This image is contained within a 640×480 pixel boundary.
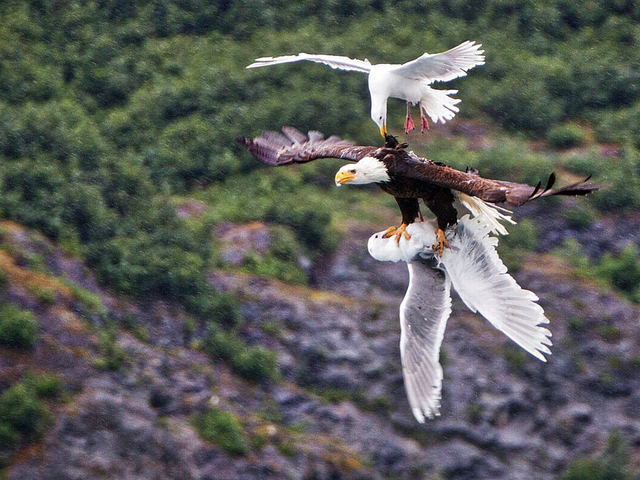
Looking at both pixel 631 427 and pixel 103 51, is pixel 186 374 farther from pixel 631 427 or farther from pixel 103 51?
pixel 103 51

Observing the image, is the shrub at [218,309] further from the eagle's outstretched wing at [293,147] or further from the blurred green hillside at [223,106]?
the eagle's outstretched wing at [293,147]

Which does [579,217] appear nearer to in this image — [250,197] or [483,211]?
[250,197]

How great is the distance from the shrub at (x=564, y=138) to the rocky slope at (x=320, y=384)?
3.88m

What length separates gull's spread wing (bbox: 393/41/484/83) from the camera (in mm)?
9422

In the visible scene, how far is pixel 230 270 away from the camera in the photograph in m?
17.3

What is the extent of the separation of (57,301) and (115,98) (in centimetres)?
637

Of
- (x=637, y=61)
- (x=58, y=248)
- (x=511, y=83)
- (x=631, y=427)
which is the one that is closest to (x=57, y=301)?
(x=58, y=248)

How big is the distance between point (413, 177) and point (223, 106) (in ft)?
40.9

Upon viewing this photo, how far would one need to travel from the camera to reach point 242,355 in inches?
634

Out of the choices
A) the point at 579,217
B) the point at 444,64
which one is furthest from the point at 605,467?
the point at 444,64

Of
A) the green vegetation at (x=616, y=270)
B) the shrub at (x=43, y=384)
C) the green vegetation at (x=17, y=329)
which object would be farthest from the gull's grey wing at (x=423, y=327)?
the green vegetation at (x=616, y=270)

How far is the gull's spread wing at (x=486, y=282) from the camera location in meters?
8.57

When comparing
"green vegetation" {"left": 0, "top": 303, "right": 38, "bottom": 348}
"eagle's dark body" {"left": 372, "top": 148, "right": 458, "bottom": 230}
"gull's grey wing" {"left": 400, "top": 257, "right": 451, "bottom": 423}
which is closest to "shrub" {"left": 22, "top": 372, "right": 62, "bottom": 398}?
"green vegetation" {"left": 0, "top": 303, "right": 38, "bottom": 348}

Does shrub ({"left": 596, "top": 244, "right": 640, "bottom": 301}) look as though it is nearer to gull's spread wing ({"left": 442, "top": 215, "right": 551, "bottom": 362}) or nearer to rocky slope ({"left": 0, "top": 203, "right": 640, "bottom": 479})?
rocky slope ({"left": 0, "top": 203, "right": 640, "bottom": 479})
